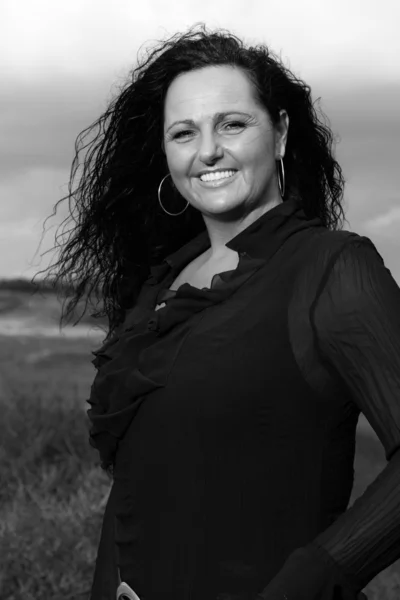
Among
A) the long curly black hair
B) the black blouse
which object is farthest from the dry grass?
the black blouse

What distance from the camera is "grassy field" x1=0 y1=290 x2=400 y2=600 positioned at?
4.38 metres

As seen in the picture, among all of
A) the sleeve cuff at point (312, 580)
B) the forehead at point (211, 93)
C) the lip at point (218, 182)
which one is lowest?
the sleeve cuff at point (312, 580)

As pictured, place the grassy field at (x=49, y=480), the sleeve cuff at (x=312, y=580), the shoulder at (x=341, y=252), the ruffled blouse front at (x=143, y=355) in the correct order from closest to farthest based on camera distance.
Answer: the sleeve cuff at (x=312, y=580), the shoulder at (x=341, y=252), the ruffled blouse front at (x=143, y=355), the grassy field at (x=49, y=480)

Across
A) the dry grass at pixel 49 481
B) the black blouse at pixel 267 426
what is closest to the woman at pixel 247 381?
the black blouse at pixel 267 426

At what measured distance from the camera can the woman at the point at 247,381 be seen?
170 cm

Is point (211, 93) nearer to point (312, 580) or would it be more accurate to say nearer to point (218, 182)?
point (218, 182)

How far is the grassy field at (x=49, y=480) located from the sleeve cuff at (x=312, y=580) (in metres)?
2.75

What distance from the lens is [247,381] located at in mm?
1792

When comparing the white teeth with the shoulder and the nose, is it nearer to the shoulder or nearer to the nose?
the nose

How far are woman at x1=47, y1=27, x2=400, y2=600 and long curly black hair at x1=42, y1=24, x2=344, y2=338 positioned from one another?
0.03 feet

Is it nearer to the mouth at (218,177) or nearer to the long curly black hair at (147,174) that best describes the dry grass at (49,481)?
the long curly black hair at (147,174)

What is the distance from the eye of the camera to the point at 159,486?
191cm

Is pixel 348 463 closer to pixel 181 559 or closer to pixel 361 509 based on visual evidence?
pixel 361 509

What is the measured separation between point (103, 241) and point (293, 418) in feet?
3.48
